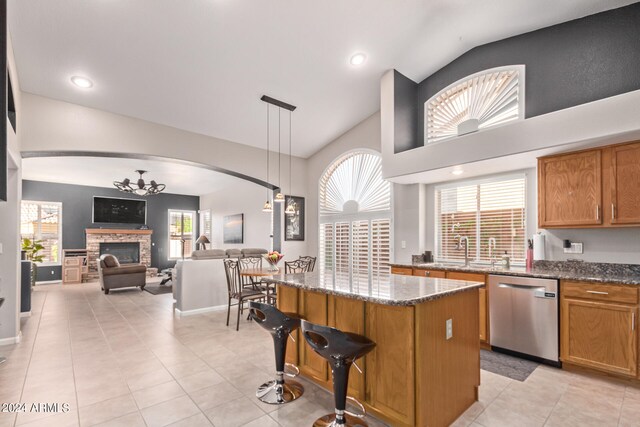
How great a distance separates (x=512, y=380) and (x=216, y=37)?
181 inches

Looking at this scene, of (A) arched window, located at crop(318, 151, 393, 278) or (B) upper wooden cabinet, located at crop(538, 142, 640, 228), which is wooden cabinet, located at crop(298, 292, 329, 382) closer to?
(A) arched window, located at crop(318, 151, 393, 278)

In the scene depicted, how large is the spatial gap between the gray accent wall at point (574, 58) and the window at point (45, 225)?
11.4 meters

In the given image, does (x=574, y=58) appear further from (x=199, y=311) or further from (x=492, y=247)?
(x=199, y=311)

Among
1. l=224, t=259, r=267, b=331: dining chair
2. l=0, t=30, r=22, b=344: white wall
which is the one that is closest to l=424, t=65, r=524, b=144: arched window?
l=224, t=259, r=267, b=331: dining chair

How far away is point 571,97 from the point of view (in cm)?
342

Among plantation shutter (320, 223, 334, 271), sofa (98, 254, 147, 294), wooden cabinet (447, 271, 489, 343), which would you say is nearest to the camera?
wooden cabinet (447, 271, 489, 343)

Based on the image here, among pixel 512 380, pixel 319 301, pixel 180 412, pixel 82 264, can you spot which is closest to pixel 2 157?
pixel 180 412

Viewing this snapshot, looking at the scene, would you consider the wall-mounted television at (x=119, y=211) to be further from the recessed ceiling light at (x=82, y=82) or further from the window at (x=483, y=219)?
the window at (x=483, y=219)

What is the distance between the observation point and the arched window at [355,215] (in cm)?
559

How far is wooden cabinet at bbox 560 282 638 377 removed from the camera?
276 centimetres

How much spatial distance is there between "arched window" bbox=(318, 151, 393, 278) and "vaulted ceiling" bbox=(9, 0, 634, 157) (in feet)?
4.96

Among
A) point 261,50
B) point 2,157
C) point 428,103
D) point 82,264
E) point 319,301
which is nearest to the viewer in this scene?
point 2,157

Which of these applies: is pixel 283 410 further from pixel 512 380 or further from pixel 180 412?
pixel 512 380

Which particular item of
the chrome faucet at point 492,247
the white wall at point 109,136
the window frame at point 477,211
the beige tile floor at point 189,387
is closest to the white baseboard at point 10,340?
the beige tile floor at point 189,387
